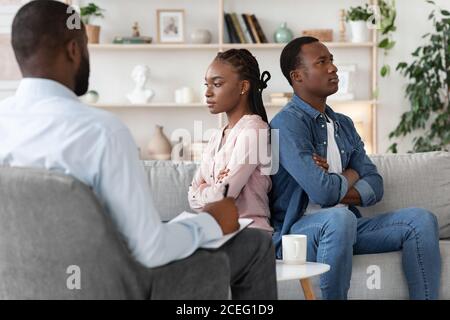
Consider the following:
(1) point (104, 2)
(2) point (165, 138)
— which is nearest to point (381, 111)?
(2) point (165, 138)

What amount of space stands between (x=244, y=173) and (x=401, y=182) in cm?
73

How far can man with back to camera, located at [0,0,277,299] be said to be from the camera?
1.54 m

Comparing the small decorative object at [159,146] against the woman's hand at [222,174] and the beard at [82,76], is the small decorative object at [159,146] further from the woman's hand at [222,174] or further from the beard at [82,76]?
the beard at [82,76]

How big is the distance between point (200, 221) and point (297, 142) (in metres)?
1.06

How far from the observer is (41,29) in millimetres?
1655

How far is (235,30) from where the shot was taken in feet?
18.8

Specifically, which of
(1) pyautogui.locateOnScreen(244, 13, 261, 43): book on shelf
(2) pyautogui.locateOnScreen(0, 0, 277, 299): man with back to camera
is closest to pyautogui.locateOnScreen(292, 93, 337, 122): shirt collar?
(2) pyautogui.locateOnScreen(0, 0, 277, 299): man with back to camera

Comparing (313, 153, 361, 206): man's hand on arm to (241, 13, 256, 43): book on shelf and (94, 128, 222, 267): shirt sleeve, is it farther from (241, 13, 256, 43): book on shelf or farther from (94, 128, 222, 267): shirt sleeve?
(241, 13, 256, 43): book on shelf

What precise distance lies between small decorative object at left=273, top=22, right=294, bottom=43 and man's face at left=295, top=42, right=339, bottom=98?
2.74m

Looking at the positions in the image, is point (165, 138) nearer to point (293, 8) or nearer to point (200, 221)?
Answer: point (293, 8)

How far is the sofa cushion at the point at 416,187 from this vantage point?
304 cm

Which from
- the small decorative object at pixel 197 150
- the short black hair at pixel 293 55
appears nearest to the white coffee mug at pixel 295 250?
the short black hair at pixel 293 55

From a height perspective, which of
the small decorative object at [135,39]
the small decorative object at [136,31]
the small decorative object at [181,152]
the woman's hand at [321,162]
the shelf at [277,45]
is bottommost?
the small decorative object at [181,152]

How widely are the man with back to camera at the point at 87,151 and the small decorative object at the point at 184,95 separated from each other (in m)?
3.94
